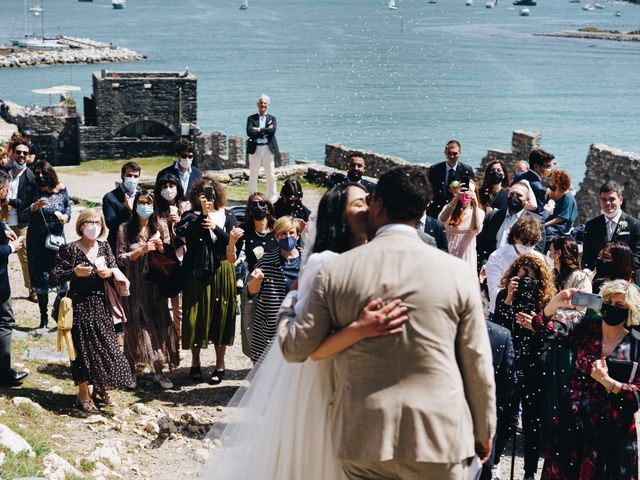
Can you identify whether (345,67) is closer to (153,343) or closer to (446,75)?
(446,75)

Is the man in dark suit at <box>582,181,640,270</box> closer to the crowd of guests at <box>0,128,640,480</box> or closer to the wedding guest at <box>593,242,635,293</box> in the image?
the crowd of guests at <box>0,128,640,480</box>

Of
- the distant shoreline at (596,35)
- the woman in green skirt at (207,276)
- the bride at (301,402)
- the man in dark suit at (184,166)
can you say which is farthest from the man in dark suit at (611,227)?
the distant shoreline at (596,35)

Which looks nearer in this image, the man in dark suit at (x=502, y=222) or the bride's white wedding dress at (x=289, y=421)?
the bride's white wedding dress at (x=289, y=421)

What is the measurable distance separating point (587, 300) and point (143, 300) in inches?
162

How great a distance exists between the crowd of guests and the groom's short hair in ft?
1.59

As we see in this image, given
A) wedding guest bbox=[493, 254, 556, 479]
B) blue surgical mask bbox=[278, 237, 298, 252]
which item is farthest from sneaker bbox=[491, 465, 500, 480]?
blue surgical mask bbox=[278, 237, 298, 252]

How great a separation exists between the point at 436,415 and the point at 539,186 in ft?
21.8

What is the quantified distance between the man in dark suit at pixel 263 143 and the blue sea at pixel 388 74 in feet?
103

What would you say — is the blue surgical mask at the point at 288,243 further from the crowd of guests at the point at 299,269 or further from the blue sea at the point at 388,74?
the blue sea at the point at 388,74

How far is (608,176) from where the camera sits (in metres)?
17.3

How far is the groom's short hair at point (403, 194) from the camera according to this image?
3.85m

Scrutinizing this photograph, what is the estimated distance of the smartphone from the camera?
5359 millimetres

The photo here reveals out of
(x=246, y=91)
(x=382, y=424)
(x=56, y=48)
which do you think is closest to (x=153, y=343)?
(x=382, y=424)

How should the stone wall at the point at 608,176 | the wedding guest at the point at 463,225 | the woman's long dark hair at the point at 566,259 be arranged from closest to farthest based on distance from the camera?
1. the woman's long dark hair at the point at 566,259
2. the wedding guest at the point at 463,225
3. the stone wall at the point at 608,176
